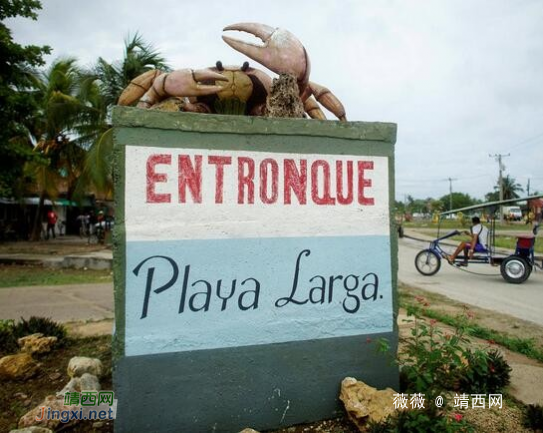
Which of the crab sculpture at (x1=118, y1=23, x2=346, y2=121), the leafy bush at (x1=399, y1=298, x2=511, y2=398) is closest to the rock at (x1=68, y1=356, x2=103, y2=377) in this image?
the crab sculpture at (x1=118, y1=23, x2=346, y2=121)

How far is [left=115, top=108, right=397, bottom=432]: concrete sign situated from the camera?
8.60 ft

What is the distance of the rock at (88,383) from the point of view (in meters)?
3.04

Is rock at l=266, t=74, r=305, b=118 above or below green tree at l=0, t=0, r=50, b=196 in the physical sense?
below

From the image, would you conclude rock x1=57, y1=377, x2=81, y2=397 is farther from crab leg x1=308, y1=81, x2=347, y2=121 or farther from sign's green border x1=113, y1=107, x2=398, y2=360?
crab leg x1=308, y1=81, x2=347, y2=121

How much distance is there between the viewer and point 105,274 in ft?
32.5

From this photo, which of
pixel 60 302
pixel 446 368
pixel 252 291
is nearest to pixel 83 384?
pixel 252 291

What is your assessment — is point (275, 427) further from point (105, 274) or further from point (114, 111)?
point (105, 274)

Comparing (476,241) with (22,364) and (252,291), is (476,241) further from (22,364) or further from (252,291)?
(22,364)

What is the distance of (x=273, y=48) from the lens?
337 cm

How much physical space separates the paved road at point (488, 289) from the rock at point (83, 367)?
5301mm

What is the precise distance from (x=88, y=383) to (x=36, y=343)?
129 cm

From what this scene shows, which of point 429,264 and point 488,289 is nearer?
point 488,289

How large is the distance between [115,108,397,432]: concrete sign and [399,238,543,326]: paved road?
4017 mm

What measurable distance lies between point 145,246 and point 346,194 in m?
1.40
